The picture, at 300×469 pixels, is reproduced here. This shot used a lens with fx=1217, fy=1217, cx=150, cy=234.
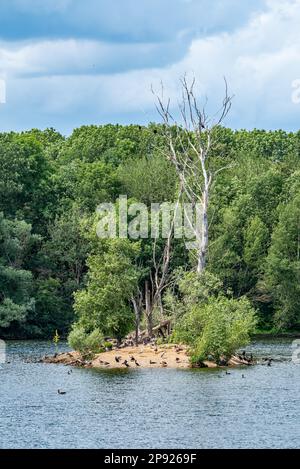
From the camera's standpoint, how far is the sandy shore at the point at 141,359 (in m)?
64.5

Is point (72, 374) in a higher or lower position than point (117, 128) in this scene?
lower

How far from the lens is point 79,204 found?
102250 mm

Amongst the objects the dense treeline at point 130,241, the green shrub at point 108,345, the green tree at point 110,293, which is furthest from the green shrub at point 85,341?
the dense treeline at point 130,241

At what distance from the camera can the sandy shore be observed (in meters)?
64.5

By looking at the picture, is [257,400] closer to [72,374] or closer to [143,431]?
[143,431]

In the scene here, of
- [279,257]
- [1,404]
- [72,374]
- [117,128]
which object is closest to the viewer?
[1,404]

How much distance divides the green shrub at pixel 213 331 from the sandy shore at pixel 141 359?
85 cm

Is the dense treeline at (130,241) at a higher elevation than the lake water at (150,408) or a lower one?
higher

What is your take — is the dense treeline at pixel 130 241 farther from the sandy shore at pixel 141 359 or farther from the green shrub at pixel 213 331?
the green shrub at pixel 213 331

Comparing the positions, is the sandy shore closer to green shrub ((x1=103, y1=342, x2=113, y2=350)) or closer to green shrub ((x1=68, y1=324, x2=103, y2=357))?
green shrub ((x1=68, y1=324, x2=103, y2=357))

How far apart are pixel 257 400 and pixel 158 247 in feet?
157

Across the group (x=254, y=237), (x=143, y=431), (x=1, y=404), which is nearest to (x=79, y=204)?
(x=254, y=237)

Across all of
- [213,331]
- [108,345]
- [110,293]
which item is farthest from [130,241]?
[213,331]

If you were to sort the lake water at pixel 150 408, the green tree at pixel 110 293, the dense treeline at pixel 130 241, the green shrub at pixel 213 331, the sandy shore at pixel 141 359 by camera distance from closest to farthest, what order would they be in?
the lake water at pixel 150 408 → the green shrub at pixel 213 331 → the sandy shore at pixel 141 359 → the green tree at pixel 110 293 → the dense treeline at pixel 130 241
